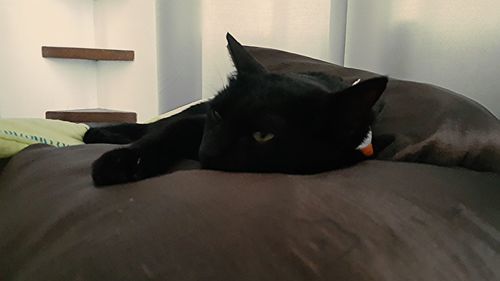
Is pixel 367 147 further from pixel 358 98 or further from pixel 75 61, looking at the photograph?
pixel 75 61

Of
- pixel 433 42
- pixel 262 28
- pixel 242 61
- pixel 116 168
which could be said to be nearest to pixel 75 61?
pixel 262 28

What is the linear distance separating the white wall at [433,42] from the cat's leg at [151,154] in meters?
0.70

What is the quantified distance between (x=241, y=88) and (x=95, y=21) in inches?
84.6

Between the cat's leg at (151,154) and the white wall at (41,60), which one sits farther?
the white wall at (41,60)

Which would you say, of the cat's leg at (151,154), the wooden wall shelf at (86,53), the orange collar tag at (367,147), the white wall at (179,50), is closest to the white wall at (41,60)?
the wooden wall shelf at (86,53)

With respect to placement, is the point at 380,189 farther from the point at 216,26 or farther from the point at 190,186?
the point at 216,26

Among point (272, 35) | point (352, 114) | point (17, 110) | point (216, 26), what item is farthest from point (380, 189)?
point (17, 110)

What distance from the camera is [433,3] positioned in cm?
136

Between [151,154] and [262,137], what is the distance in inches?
7.0

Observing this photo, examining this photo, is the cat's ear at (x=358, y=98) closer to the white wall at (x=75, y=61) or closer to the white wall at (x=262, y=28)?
the white wall at (x=262, y=28)

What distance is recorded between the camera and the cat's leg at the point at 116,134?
1.17 m

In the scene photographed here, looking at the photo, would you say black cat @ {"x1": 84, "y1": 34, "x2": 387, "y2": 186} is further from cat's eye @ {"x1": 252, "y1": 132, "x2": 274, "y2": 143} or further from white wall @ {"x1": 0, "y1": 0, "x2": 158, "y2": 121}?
white wall @ {"x1": 0, "y1": 0, "x2": 158, "y2": 121}

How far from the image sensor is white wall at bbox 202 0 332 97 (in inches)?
66.2

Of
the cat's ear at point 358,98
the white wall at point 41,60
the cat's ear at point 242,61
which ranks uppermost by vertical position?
the cat's ear at point 242,61
